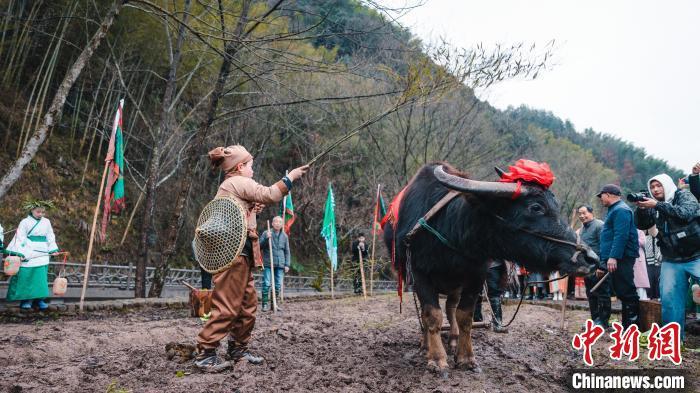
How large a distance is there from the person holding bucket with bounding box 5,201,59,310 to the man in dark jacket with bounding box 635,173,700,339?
30.2 ft

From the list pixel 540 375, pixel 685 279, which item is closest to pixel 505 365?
pixel 540 375

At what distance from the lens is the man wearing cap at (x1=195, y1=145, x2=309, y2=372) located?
418 cm

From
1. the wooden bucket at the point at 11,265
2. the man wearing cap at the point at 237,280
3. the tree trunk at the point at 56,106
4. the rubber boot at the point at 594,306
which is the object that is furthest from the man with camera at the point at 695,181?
the wooden bucket at the point at 11,265

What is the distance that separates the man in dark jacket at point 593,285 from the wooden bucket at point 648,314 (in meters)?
0.40

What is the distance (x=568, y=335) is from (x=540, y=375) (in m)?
2.68

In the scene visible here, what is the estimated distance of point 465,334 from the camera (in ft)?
15.2

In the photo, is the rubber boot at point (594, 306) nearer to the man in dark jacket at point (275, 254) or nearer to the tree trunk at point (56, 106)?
the man in dark jacket at point (275, 254)

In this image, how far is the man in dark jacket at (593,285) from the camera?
6898mm

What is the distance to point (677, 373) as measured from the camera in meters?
4.34

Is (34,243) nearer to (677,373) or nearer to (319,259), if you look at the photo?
(677,373)

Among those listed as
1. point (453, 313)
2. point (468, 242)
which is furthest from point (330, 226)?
point (468, 242)

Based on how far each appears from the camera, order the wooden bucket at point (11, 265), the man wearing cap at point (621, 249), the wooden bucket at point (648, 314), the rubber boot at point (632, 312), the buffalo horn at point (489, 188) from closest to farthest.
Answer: the buffalo horn at point (489, 188) < the man wearing cap at point (621, 249) < the rubber boot at point (632, 312) < the wooden bucket at point (648, 314) < the wooden bucket at point (11, 265)

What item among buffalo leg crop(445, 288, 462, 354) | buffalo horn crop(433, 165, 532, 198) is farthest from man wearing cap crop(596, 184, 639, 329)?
→ buffalo horn crop(433, 165, 532, 198)

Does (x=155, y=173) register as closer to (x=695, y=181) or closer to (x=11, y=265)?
(x=11, y=265)
